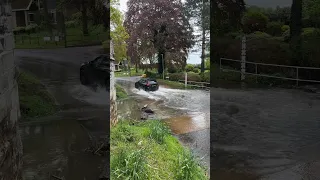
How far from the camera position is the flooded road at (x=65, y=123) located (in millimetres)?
3660

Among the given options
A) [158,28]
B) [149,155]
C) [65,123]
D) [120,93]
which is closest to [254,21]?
[158,28]

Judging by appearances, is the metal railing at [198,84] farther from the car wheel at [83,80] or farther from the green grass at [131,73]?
the car wheel at [83,80]

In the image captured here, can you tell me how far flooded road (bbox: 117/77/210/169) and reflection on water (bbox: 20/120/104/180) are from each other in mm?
707

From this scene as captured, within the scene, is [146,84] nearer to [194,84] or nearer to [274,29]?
[194,84]

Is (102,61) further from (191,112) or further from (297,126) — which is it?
(297,126)

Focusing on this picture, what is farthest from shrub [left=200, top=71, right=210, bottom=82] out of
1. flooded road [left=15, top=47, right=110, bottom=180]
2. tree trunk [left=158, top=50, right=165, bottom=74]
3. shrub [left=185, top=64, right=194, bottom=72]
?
flooded road [left=15, top=47, right=110, bottom=180]

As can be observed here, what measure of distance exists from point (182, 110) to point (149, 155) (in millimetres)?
684

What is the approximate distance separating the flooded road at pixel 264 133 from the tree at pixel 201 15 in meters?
0.63

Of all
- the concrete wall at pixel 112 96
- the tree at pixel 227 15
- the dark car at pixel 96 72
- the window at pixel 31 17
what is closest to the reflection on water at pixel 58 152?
the concrete wall at pixel 112 96

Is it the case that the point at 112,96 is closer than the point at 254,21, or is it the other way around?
the point at 112,96

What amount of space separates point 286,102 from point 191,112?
127cm

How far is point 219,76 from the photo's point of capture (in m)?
4.72

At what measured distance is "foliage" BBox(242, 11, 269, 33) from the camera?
466 cm

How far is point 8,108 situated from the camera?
326 centimetres
